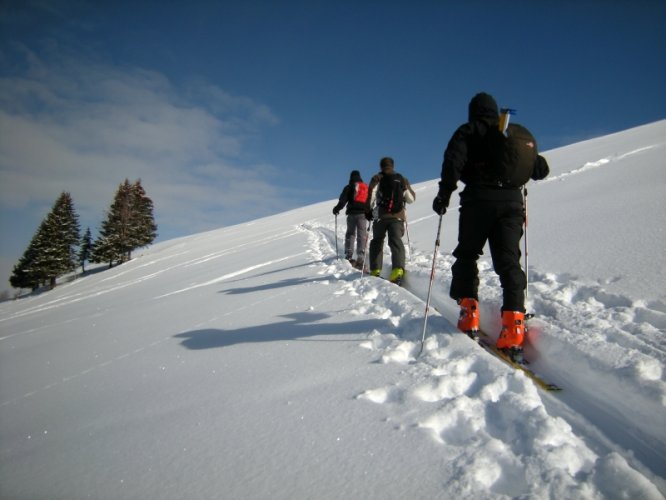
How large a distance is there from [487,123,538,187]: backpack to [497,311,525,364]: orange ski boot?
3.40ft

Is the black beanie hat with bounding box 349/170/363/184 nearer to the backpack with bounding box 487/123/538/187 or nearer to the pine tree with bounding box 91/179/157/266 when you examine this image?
the backpack with bounding box 487/123/538/187

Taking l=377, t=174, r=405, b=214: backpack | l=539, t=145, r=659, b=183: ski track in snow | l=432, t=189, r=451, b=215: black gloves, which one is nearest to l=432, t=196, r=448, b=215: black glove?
l=432, t=189, r=451, b=215: black gloves

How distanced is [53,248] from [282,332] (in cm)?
3707

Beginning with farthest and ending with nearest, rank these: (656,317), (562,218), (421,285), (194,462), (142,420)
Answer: (562,218)
(421,285)
(656,317)
(142,420)
(194,462)

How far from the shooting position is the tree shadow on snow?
3236 mm

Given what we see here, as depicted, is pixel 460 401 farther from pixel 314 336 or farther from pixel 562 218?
pixel 562 218

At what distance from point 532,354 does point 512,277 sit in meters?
0.63

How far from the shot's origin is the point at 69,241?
106ft

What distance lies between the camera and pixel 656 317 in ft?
8.50

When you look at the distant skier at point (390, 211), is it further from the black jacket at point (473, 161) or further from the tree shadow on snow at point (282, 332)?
the black jacket at point (473, 161)

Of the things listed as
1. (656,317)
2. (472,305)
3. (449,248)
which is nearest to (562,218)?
(449,248)

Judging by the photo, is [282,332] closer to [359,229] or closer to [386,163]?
[386,163]

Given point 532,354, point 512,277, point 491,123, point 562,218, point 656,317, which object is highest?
point 491,123

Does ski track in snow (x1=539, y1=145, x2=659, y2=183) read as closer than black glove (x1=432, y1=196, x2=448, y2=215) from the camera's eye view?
No
